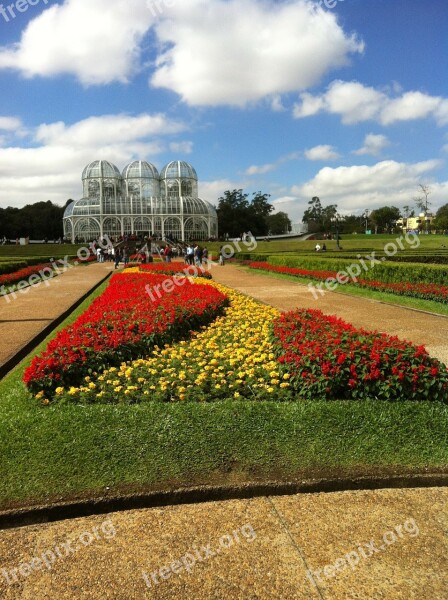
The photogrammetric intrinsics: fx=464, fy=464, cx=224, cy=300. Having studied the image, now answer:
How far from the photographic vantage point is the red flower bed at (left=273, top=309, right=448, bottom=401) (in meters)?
4.35

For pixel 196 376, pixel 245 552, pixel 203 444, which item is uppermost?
pixel 196 376

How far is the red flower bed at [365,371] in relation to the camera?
4.35 metres

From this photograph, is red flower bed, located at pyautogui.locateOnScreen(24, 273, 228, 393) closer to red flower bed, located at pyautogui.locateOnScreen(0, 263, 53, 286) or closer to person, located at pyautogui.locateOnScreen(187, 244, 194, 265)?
red flower bed, located at pyautogui.locateOnScreen(0, 263, 53, 286)

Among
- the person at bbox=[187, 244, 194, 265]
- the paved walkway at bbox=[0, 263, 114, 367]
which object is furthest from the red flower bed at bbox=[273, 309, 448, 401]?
the person at bbox=[187, 244, 194, 265]

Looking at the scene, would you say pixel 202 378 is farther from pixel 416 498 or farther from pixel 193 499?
pixel 416 498

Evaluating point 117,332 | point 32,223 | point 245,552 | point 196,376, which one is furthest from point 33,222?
point 245,552

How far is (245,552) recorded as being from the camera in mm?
2580

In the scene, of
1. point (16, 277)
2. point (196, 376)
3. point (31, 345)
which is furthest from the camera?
point (16, 277)

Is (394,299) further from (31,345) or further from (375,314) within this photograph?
(31,345)

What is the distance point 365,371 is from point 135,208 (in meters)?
58.6

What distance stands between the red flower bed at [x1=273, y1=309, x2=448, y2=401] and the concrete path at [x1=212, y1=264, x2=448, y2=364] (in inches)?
68.9

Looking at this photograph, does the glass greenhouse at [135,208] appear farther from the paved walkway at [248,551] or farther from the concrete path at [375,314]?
the paved walkway at [248,551]

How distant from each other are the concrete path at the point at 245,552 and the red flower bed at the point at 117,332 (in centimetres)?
212

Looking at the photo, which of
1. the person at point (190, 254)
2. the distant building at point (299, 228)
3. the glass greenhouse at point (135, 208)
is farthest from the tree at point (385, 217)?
the person at point (190, 254)
